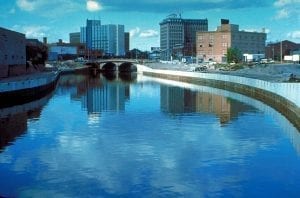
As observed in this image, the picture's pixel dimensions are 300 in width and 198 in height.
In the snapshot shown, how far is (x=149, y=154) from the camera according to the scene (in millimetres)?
25250

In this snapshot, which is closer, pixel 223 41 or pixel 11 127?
pixel 11 127

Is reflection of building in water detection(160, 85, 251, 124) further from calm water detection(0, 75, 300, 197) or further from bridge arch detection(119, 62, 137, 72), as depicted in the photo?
bridge arch detection(119, 62, 137, 72)

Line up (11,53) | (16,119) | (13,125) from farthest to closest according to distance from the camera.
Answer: (11,53)
(16,119)
(13,125)

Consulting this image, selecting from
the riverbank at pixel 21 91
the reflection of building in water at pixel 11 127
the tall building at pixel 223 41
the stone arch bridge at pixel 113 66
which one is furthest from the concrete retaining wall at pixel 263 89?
the tall building at pixel 223 41

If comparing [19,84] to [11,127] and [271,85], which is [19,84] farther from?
[271,85]

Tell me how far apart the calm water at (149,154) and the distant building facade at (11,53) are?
18287mm

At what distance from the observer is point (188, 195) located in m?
18.5

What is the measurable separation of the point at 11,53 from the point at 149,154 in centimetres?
4545

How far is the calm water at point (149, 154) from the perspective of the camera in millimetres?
19422

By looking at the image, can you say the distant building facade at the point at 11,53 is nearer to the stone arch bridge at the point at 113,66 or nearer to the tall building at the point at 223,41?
the stone arch bridge at the point at 113,66

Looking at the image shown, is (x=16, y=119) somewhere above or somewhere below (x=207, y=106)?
below

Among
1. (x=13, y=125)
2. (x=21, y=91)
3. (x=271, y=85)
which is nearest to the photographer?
(x=13, y=125)

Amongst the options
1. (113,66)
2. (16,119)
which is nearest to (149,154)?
(16,119)

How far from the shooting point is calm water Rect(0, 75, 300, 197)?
765 inches
